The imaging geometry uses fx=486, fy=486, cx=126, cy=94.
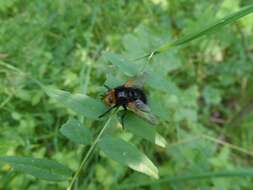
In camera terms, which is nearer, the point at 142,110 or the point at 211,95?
the point at 142,110

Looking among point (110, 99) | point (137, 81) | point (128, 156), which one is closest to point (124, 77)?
point (137, 81)

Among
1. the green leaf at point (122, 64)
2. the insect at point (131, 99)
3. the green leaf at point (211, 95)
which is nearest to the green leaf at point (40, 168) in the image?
the insect at point (131, 99)

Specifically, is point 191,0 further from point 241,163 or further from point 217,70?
point 241,163

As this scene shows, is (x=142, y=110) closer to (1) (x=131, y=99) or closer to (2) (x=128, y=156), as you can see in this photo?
(1) (x=131, y=99)

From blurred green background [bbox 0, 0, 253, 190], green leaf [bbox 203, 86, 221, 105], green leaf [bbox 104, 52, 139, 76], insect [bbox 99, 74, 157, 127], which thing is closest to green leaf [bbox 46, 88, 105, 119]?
insect [bbox 99, 74, 157, 127]

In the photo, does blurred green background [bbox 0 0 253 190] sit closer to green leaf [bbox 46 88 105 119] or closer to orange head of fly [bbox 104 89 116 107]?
orange head of fly [bbox 104 89 116 107]

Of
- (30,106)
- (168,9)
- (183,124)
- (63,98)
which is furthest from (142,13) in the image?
(63,98)
